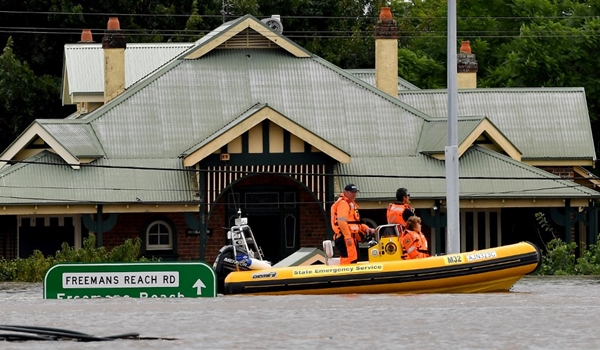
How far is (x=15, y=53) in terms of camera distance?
188 ft

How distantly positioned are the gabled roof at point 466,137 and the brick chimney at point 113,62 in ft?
25.5

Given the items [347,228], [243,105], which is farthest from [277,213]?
[347,228]

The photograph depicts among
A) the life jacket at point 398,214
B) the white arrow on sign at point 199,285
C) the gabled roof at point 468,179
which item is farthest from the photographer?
the gabled roof at point 468,179

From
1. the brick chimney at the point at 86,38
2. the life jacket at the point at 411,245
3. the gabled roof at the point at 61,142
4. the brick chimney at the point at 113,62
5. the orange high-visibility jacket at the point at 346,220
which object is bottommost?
the life jacket at the point at 411,245

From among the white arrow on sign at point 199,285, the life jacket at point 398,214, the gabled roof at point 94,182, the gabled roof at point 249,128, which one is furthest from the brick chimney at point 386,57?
the white arrow on sign at point 199,285

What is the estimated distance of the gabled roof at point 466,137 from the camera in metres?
39.2

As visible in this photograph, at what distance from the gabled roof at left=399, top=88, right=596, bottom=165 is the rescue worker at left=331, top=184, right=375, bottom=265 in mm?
18958

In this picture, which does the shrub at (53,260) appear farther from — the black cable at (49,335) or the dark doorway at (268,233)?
the black cable at (49,335)

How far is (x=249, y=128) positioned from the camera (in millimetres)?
37156

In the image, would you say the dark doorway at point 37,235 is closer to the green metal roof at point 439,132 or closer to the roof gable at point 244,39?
the roof gable at point 244,39

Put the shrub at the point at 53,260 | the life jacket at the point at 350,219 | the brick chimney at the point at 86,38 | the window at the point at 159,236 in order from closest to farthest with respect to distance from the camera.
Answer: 1. the life jacket at the point at 350,219
2. the shrub at the point at 53,260
3. the window at the point at 159,236
4. the brick chimney at the point at 86,38

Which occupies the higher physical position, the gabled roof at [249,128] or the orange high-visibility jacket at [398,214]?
the gabled roof at [249,128]

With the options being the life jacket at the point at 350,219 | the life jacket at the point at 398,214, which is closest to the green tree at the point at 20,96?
the life jacket at the point at 398,214

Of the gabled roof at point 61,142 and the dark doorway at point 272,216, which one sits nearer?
the gabled roof at point 61,142
